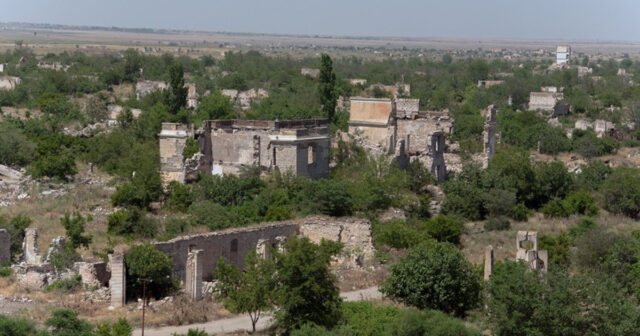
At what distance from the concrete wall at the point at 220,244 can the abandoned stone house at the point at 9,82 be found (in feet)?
117

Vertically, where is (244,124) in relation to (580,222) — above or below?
above

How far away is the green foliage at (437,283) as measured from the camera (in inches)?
717

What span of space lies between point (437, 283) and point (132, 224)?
799 centimetres

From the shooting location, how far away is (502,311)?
647 inches

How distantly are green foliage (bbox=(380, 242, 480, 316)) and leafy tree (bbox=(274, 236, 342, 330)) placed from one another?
1.87 metres

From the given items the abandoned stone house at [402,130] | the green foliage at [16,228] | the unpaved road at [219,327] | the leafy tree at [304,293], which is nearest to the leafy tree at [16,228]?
the green foliage at [16,228]

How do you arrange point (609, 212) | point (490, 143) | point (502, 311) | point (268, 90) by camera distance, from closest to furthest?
point (502, 311)
point (609, 212)
point (490, 143)
point (268, 90)

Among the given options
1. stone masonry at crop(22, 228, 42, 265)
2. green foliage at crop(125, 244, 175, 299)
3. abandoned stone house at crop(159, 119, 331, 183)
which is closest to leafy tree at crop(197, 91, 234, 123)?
abandoned stone house at crop(159, 119, 331, 183)

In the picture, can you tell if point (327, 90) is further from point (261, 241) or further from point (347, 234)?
A: point (261, 241)

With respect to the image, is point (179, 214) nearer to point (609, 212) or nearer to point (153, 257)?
point (153, 257)

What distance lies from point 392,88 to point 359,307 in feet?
154

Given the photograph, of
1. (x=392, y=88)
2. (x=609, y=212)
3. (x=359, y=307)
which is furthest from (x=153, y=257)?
(x=392, y=88)

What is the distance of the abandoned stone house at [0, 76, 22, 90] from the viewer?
2171 inches

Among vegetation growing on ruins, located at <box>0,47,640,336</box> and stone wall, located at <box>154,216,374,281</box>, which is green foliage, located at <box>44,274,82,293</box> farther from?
stone wall, located at <box>154,216,374,281</box>
